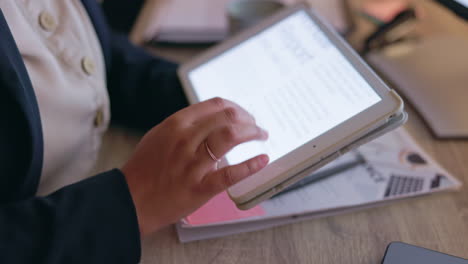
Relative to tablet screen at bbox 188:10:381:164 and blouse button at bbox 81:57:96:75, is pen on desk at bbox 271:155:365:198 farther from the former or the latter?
blouse button at bbox 81:57:96:75

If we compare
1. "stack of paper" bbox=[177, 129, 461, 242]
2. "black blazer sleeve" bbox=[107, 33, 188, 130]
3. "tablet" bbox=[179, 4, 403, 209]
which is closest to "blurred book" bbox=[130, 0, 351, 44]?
"black blazer sleeve" bbox=[107, 33, 188, 130]

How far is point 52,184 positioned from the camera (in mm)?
555

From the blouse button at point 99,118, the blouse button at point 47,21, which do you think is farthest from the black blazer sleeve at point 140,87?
the blouse button at point 47,21

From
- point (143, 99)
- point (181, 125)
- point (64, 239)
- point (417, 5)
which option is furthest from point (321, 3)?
point (64, 239)

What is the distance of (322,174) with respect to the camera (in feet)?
1.76

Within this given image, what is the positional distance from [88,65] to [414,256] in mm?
440

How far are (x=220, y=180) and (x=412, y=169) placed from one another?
10.7 inches

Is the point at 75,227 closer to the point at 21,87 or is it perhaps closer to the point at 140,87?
the point at 21,87

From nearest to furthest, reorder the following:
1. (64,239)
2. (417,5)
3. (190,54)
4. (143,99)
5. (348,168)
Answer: (64,239)
(348,168)
(143,99)
(190,54)
(417,5)

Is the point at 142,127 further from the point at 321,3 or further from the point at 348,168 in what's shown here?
the point at 321,3

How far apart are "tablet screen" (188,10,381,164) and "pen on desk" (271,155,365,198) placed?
8 cm

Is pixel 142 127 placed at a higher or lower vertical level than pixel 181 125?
lower

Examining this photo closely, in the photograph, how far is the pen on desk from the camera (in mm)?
518

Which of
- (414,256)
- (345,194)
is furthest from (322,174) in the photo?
(414,256)
